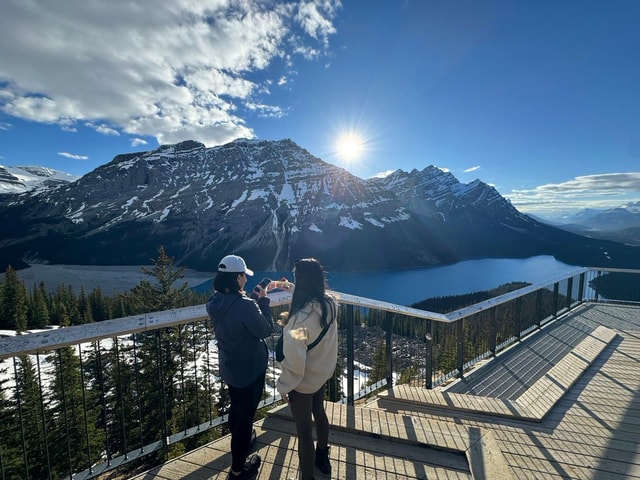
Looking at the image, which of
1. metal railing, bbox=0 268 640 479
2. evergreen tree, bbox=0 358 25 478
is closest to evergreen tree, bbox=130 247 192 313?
metal railing, bbox=0 268 640 479

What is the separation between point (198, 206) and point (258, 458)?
180247mm

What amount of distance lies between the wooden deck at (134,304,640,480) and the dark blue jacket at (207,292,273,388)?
0.78 metres

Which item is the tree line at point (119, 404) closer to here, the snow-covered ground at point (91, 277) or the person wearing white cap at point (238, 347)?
the person wearing white cap at point (238, 347)

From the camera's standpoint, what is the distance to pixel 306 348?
6.88ft

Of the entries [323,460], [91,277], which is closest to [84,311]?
[323,460]

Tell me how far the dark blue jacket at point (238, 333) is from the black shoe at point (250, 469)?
2.02 feet

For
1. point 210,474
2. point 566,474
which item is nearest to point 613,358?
point 566,474

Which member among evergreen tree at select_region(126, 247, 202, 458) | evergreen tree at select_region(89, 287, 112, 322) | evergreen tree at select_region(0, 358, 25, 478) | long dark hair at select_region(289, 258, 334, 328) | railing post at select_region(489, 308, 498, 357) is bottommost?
evergreen tree at select_region(89, 287, 112, 322)

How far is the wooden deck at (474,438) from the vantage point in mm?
2397

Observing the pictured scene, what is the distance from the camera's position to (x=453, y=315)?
180 inches

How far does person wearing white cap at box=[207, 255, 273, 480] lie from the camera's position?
2.21 m

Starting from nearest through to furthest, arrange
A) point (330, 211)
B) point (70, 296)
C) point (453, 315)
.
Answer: point (453, 315), point (70, 296), point (330, 211)

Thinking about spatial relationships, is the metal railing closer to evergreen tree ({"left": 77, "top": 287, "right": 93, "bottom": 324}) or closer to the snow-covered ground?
evergreen tree ({"left": 77, "top": 287, "right": 93, "bottom": 324})

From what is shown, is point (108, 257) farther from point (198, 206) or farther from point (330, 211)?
point (330, 211)
